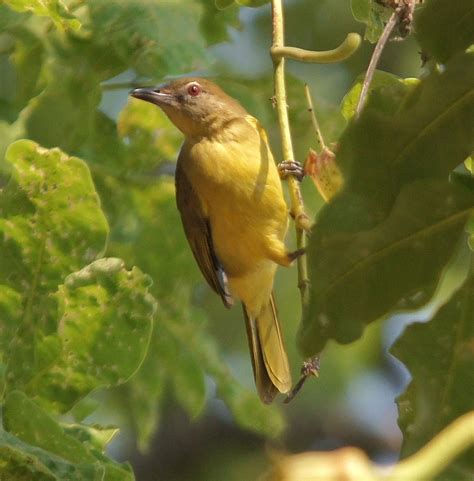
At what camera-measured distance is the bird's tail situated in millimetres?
3172

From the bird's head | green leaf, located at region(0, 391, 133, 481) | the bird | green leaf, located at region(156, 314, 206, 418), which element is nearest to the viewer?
green leaf, located at region(0, 391, 133, 481)

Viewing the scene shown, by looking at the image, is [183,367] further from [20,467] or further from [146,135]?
[20,467]

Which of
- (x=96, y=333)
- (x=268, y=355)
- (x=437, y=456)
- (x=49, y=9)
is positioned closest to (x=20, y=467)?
(x=96, y=333)

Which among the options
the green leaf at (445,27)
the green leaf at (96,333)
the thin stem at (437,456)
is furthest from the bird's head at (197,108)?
the thin stem at (437,456)

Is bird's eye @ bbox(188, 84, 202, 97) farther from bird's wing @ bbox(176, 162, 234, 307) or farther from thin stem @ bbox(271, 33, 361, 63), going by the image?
thin stem @ bbox(271, 33, 361, 63)

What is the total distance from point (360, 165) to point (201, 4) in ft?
4.52

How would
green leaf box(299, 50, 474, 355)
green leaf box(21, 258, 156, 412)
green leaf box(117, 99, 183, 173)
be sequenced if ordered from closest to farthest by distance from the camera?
green leaf box(299, 50, 474, 355) → green leaf box(21, 258, 156, 412) → green leaf box(117, 99, 183, 173)

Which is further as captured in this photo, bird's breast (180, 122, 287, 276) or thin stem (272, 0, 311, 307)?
bird's breast (180, 122, 287, 276)

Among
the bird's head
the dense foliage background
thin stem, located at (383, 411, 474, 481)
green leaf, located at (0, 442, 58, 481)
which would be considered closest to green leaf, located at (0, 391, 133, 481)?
the dense foliage background

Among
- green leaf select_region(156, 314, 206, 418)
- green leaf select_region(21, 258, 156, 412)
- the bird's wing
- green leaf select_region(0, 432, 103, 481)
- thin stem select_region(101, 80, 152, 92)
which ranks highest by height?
green leaf select_region(0, 432, 103, 481)

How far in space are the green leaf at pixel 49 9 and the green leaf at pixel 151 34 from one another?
29cm

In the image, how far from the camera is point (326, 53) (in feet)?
5.55

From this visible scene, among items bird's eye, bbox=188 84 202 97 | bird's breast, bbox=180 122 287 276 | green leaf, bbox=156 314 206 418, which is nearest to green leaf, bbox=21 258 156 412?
green leaf, bbox=156 314 206 418

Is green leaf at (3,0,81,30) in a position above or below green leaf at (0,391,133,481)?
above
